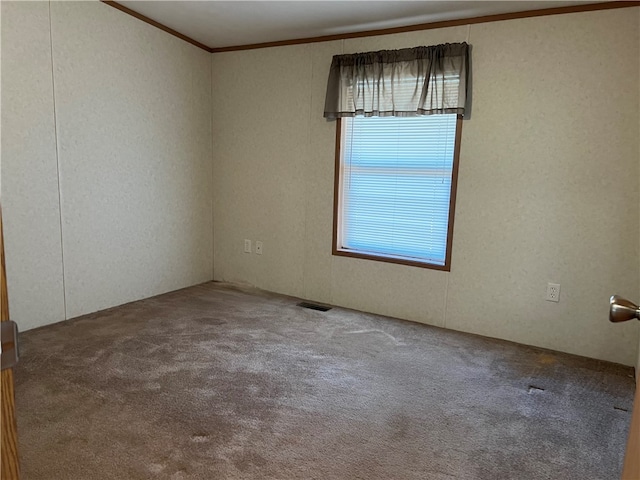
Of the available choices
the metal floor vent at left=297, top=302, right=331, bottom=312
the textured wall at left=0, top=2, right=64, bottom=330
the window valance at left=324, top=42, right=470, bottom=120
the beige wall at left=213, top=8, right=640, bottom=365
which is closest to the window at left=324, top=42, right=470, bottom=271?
the window valance at left=324, top=42, right=470, bottom=120

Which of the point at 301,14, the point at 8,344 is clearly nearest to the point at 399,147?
the point at 301,14

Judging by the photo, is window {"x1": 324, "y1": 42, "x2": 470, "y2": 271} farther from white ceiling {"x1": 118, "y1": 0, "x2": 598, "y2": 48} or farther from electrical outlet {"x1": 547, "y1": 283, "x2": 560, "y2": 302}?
electrical outlet {"x1": 547, "y1": 283, "x2": 560, "y2": 302}

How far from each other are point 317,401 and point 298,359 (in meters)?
0.52

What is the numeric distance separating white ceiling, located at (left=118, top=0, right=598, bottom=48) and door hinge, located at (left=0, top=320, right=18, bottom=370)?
2.97m

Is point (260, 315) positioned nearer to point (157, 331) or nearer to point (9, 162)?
point (157, 331)

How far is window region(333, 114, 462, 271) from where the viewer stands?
3328 mm

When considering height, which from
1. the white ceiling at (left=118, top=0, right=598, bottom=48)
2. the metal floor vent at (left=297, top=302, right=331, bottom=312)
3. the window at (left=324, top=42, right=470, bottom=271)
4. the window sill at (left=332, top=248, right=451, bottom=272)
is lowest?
the metal floor vent at (left=297, top=302, right=331, bottom=312)

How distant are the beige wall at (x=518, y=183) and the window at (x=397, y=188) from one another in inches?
3.8

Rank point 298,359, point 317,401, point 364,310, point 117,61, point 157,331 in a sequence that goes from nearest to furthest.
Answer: point 317,401
point 298,359
point 157,331
point 117,61
point 364,310

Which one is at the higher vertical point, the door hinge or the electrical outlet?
the door hinge

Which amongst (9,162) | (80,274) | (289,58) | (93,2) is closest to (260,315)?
(80,274)

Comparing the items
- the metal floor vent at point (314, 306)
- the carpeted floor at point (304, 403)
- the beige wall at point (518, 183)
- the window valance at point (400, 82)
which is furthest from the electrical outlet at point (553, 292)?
the metal floor vent at point (314, 306)

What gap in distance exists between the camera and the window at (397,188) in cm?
333

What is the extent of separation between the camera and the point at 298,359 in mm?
2719
